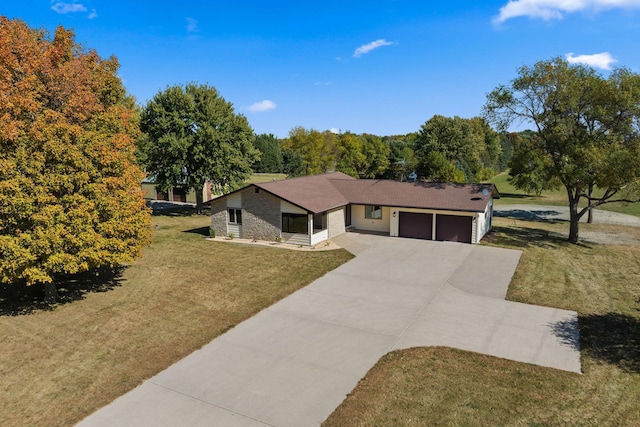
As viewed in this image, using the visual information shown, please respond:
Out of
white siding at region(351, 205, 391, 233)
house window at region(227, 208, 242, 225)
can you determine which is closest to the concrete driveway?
white siding at region(351, 205, 391, 233)

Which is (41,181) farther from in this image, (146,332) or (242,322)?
(242,322)

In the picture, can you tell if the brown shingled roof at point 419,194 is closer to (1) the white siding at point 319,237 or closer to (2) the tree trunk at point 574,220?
(1) the white siding at point 319,237

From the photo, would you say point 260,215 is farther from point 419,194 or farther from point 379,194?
point 419,194

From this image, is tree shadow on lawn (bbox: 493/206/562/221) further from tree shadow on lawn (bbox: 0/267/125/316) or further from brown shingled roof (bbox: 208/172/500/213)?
tree shadow on lawn (bbox: 0/267/125/316)

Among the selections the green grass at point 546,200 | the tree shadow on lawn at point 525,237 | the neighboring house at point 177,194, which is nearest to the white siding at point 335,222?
the tree shadow on lawn at point 525,237

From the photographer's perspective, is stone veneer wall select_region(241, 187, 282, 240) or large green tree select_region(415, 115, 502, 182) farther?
large green tree select_region(415, 115, 502, 182)

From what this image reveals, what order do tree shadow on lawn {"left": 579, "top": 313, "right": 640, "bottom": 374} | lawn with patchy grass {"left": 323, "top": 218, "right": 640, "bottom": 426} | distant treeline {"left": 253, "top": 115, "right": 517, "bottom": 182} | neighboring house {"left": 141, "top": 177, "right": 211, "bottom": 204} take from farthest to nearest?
distant treeline {"left": 253, "top": 115, "right": 517, "bottom": 182}, neighboring house {"left": 141, "top": 177, "right": 211, "bottom": 204}, tree shadow on lawn {"left": 579, "top": 313, "right": 640, "bottom": 374}, lawn with patchy grass {"left": 323, "top": 218, "right": 640, "bottom": 426}

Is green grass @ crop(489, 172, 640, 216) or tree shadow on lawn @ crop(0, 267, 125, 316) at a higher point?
green grass @ crop(489, 172, 640, 216)
